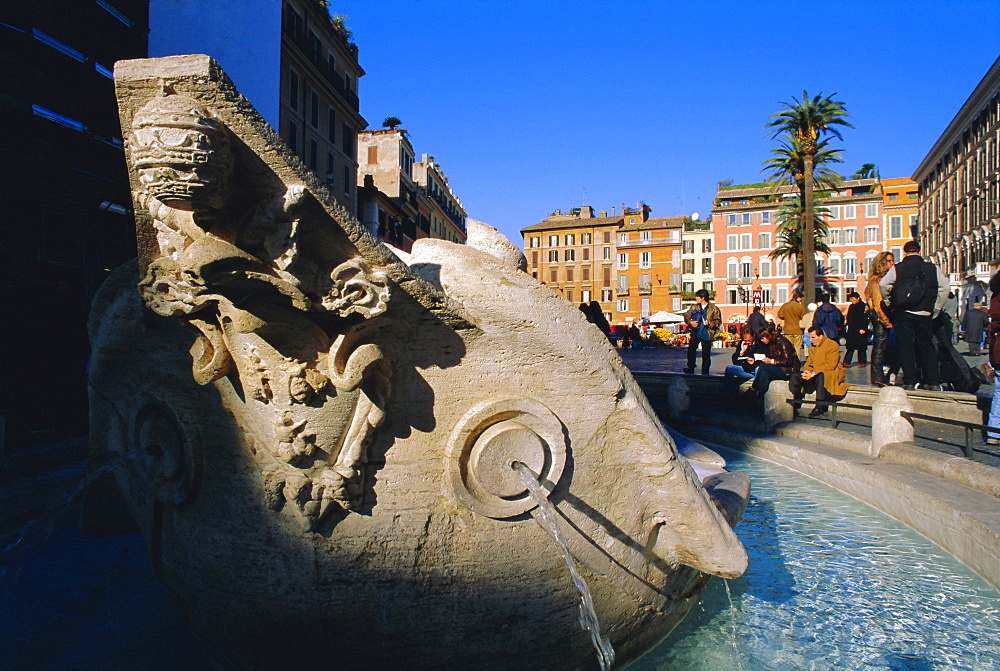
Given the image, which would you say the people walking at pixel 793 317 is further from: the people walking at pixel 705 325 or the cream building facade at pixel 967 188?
the cream building facade at pixel 967 188

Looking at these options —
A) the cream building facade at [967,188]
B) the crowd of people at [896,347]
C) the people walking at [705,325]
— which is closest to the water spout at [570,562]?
the crowd of people at [896,347]

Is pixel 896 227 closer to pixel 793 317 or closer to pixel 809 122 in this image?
pixel 809 122

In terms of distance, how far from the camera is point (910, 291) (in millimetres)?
7633

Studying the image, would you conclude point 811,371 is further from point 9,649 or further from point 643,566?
point 9,649

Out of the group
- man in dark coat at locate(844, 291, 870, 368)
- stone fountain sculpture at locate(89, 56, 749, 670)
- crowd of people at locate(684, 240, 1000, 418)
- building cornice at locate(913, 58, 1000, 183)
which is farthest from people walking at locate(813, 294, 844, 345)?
building cornice at locate(913, 58, 1000, 183)

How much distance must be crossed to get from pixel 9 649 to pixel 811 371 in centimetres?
817

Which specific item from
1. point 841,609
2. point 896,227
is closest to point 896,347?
point 841,609

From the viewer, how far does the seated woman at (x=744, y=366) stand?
33.1ft

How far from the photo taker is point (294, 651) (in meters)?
2.34

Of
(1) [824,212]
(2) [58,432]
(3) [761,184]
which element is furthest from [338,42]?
(3) [761,184]

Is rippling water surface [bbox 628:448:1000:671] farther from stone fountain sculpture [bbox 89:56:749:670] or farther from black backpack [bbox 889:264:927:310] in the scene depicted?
black backpack [bbox 889:264:927:310]

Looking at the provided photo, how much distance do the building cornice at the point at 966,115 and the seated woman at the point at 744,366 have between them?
151ft

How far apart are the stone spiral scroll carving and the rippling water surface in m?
0.98

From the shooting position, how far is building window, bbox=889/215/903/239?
7419cm
